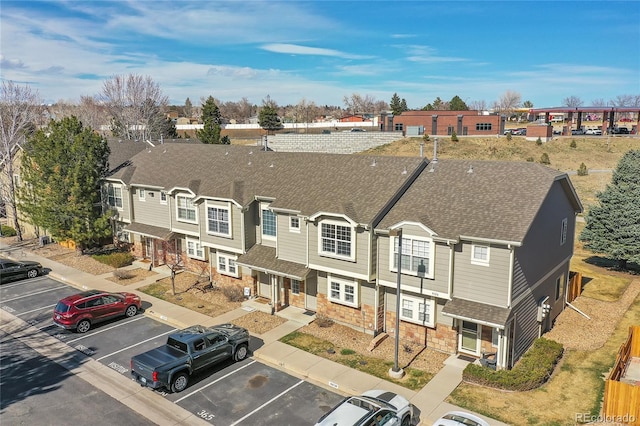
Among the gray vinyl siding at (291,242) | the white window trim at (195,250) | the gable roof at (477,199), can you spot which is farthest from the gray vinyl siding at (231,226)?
the gable roof at (477,199)

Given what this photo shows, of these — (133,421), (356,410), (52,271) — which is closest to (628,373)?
(356,410)

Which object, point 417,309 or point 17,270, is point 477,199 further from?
point 17,270

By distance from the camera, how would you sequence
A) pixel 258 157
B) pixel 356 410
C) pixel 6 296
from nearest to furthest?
pixel 356 410, pixel 6 296, pixel 258 157

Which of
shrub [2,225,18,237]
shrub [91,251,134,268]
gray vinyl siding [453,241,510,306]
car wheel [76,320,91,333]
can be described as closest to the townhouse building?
gray vinyl siding [453,241,510,306]

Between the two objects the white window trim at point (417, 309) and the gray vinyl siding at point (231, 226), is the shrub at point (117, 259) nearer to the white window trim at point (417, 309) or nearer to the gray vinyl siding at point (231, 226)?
the gray vinyl siding at point (231, 226)

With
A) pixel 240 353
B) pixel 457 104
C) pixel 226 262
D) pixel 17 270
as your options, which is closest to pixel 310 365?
pixel 240 353

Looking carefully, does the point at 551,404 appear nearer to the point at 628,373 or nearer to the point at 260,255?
the point at 628,373
